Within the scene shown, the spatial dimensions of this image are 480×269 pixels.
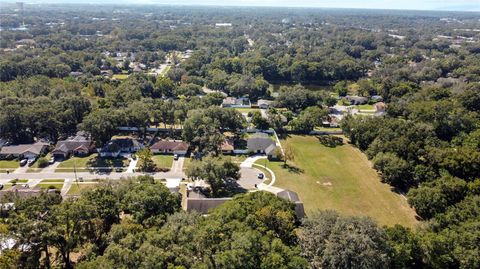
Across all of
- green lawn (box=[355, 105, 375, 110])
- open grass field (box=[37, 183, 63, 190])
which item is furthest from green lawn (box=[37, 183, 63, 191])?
green lawn (box=[355, 105, 375, 110])

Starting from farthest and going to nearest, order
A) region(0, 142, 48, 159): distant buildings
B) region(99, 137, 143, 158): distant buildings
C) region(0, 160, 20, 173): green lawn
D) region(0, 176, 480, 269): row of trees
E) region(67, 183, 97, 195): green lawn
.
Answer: region(99, 137, 143, 158): distant buildings → region(0, 142, 48, 159): distant buildings → region(0, 160, 20, 173): green lawn → region(67, 183, 97, 195): green lawn → region(0, 176, 480, 269): row of trees

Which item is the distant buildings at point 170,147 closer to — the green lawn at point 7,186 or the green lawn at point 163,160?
the green lawn at point 163,160

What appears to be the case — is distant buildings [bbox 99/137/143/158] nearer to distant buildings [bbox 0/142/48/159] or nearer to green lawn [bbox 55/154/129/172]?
green lawn [bbox 55/154/129/172]

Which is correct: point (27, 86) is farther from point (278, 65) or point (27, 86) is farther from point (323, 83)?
point (323, 83)

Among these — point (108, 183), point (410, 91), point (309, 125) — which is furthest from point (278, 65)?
point (108, 183)

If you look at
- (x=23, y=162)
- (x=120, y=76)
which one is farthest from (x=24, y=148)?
(x=120, y=76)

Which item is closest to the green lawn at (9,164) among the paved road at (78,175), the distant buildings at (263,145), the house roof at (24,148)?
the house roof at (24,148)

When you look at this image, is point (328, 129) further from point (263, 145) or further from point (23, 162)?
point (23, 162)
